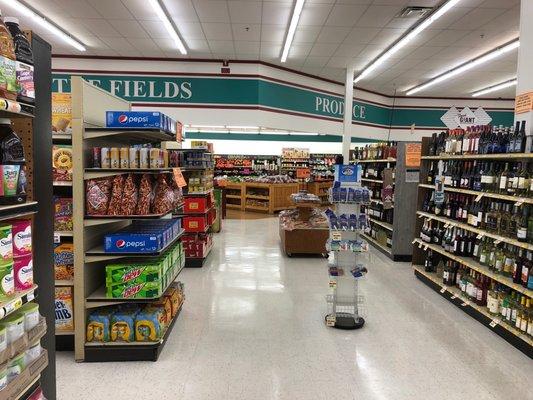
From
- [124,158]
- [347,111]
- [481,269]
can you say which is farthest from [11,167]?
[347,111]

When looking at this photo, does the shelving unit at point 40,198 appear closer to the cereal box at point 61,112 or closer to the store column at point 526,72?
the cereal box at point 61,112

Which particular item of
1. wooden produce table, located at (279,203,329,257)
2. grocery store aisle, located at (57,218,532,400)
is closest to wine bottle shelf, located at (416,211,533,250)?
grocery store aisle, located at (57,218,532,400)

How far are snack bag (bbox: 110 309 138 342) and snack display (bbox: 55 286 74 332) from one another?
404 millimetres

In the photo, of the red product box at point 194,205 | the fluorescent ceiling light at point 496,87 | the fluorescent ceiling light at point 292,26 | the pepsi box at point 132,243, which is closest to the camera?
the pepsi box at point 132,243

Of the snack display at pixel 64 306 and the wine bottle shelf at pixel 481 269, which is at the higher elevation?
the wine bottle shelf at pixel 481 269

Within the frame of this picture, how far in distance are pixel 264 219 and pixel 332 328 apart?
795 centimetres

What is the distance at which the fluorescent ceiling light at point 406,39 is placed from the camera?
279 inches

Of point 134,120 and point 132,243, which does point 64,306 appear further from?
point 134,120

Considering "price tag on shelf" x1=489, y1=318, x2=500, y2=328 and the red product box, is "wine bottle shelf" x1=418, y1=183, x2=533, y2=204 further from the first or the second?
the red product box

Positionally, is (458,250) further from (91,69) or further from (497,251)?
(91,69)

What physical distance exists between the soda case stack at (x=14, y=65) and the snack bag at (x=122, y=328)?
2.31 meters

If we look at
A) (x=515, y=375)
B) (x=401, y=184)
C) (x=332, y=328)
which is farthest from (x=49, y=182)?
(x=401, y=184)

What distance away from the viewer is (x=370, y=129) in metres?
14.8

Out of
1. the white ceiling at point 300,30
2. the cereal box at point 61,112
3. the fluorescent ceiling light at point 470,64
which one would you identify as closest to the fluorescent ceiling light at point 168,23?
the white ceiling at point 300,30
